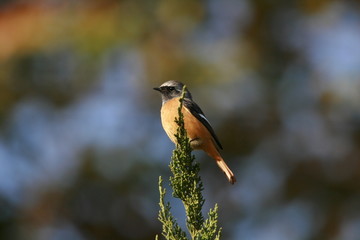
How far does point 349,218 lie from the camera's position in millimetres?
11898

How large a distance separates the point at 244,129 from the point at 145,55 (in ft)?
7.66

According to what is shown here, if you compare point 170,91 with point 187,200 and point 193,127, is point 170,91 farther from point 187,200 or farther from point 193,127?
point 187,200

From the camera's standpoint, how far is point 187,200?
3.96 meters

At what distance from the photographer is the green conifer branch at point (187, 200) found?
12.1 ft

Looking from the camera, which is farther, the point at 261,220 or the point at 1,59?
the point at 261,220

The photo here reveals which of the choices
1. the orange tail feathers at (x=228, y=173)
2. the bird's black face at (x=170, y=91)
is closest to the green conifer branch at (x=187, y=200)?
the orange tail feathers at (x=228, y=173)

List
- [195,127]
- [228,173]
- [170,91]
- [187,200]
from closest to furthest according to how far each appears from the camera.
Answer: [187,200] → [228,173] → [195,127] → [170,91]

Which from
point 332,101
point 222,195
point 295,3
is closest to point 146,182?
point 222,195

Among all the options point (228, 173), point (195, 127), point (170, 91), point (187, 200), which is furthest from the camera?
point (170, 91)

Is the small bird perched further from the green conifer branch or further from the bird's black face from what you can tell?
the green conifer branch

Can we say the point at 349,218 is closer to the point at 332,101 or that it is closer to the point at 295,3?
the point at 332,101

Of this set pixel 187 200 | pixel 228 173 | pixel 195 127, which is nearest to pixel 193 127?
pixel 195 127

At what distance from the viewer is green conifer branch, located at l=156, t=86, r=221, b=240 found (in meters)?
3.70

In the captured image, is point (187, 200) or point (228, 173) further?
point (228, 173)
